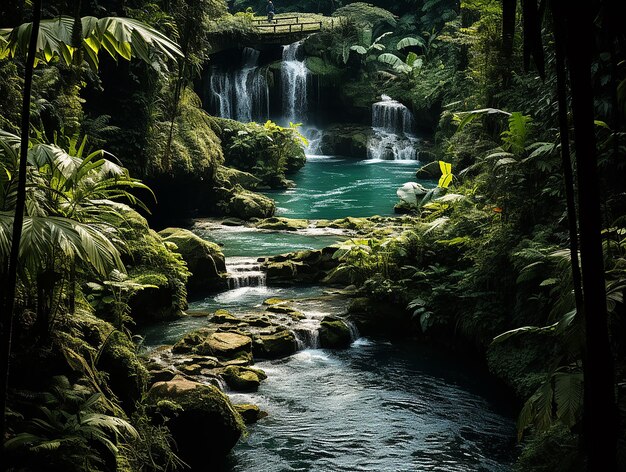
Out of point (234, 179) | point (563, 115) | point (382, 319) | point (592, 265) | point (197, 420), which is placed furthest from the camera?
point (234, 179)

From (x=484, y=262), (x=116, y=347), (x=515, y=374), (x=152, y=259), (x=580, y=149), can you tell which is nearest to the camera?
(x=580, y=149)

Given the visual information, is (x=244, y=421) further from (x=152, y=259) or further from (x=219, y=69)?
(x=219, y=69)

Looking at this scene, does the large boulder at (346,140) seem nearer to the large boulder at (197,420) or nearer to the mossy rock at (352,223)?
the mossy rock at (352,223)

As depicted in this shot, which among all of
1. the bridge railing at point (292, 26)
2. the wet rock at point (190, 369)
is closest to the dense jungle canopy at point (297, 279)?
the wet rock at point (190, 369)

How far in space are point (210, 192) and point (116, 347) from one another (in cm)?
1514

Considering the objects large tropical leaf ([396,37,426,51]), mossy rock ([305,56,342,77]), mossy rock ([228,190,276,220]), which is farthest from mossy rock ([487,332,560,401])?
large tropical leaf ([396,37,426,51])

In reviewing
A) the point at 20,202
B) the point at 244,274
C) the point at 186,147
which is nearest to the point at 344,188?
the point at 186,147

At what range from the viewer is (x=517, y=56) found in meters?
13.6

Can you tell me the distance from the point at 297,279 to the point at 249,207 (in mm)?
6723

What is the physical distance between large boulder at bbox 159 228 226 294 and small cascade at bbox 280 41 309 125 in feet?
74.0

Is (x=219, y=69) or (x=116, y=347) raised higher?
(x=219, y=69)

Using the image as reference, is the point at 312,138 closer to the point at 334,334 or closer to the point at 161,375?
the point at 334,334

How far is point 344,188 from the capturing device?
2538 centimetres

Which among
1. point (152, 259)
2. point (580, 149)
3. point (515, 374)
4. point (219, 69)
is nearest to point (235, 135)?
point (219, 69)
